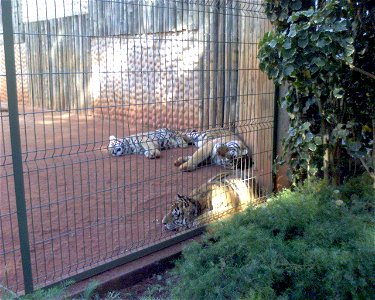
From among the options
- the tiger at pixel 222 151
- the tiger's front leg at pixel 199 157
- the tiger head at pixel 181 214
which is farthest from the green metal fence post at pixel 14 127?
the tiger's front leg at pixel 199 157

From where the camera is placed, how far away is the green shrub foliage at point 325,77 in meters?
3.74

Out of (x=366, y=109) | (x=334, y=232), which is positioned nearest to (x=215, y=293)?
(x=334, y=232)

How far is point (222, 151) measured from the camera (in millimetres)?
5312

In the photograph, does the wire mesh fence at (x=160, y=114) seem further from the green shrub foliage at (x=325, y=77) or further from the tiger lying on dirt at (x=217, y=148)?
the green shrub foliage at (x=325, y=77)

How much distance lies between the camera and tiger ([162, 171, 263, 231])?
4.62 meters

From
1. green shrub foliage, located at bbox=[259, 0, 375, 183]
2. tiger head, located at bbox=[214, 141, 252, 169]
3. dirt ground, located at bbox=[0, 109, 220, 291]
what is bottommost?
dirt ground, located at bbox=[0, 109, 220, 291]

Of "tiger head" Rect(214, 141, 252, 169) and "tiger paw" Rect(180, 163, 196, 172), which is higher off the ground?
"tiger head" Rect(214, 141, 252, 169)

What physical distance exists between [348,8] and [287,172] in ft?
5.99

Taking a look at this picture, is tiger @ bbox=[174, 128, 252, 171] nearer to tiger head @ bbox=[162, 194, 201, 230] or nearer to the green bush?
tiger head @ bbox=[162, 194, 201, 230]

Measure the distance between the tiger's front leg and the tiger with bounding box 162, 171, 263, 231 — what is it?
0.67 metres

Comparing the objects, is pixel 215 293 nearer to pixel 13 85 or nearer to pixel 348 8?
pixel 13 85

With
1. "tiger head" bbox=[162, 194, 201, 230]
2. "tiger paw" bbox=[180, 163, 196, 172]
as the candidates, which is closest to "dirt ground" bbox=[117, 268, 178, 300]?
"tiger head" bbox=[162, 194, 201, 230]

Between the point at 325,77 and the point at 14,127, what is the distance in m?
2.81

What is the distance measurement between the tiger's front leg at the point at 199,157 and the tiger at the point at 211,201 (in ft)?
2.19
